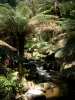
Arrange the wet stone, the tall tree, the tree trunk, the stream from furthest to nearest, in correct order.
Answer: the tree trunk
the tall tree
the stream
the wet stone

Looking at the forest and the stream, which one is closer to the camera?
the forest

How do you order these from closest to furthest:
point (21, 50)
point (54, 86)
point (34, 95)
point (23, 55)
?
point (34, 95)
point (54, 86)
point (21, 50)
point (23, 55)

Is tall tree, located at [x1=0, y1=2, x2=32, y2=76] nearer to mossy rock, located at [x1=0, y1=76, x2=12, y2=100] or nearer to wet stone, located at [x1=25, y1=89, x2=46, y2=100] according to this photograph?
wet stone, located at [x1=25, y1=89, x2=46, y2=100]

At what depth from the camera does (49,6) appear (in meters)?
21.6

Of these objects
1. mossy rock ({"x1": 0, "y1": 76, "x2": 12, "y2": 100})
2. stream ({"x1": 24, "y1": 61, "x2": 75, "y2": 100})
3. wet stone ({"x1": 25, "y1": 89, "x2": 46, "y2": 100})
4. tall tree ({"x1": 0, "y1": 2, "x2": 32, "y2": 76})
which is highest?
tall tree ({"x1": 0, "y1": 2, "x2": 32, "y2": 76})

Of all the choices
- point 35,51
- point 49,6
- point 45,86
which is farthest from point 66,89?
point 49,6

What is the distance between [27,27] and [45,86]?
2.52 metres

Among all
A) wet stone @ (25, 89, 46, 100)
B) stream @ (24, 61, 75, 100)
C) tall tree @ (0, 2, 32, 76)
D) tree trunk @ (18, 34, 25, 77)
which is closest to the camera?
wet stone @ (25, 89, 46, 100)

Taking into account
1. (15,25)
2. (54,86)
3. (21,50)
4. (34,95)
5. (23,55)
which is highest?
(15,25)

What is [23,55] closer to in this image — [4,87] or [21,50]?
[21,50]

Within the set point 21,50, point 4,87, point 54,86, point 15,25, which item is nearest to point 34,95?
point 4,87

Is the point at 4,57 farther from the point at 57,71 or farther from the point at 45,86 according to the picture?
the point at 57,71

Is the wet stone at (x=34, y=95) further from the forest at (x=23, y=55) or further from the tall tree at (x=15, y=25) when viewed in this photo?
the tall tree at (x=15, y=25)

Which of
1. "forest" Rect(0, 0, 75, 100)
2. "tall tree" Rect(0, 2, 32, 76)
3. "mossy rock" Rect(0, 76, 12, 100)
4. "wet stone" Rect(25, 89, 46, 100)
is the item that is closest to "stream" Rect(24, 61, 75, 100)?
"forest" Rect(0, 0, 75, 100)
